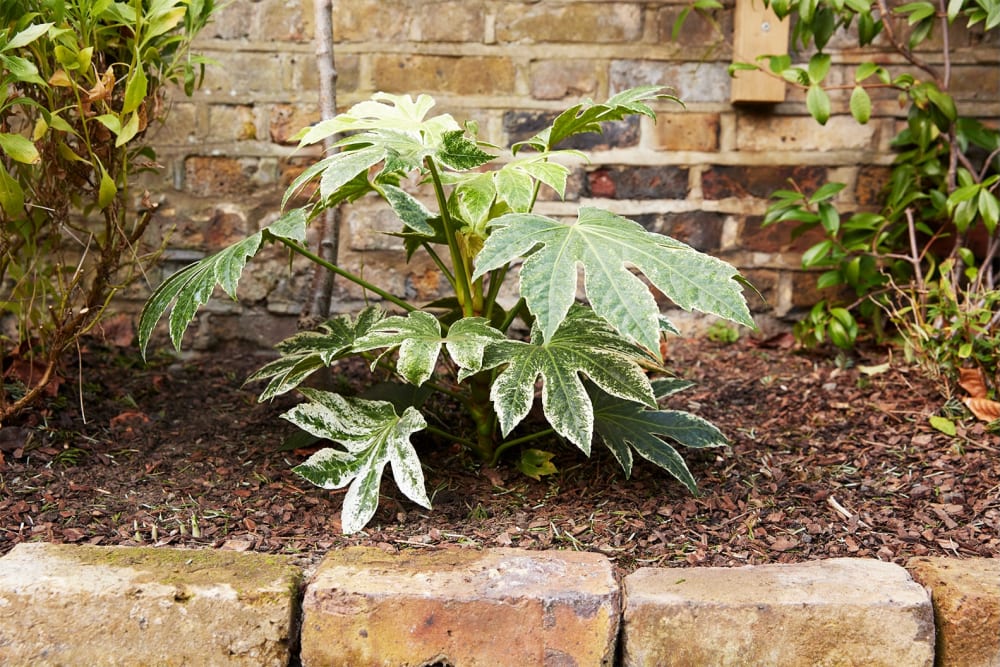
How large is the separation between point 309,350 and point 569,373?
0.68 m

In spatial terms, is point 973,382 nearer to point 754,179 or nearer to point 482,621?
point 754,179

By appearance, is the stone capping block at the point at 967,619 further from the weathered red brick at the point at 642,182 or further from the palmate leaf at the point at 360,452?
the weathered red brick at the point at 642,182

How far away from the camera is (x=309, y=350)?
2102 mm

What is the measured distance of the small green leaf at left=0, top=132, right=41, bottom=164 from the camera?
5.69ft

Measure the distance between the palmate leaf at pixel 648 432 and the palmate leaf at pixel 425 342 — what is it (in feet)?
1.14

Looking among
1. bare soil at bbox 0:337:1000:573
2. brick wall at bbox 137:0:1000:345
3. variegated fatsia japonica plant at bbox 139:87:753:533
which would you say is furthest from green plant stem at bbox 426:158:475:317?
brick wall at bbox 137:0:1000:345

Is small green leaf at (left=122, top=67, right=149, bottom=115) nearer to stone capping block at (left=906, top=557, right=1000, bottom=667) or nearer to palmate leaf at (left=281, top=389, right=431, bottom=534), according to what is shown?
palmate leaf at (left=281, top=389, right=431, bottom=534)

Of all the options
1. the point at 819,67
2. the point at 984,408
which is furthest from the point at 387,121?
the point at 984,408

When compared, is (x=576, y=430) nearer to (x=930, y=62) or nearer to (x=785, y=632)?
(x=785, y=632)

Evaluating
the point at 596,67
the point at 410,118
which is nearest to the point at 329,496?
the point at 410,118

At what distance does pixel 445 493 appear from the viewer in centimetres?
195

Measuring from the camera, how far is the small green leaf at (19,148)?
5.69 feet

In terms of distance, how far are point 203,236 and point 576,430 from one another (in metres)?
1.72

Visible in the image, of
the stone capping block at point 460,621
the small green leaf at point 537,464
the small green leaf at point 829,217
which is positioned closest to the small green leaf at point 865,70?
the small green leaf at point 829,217
